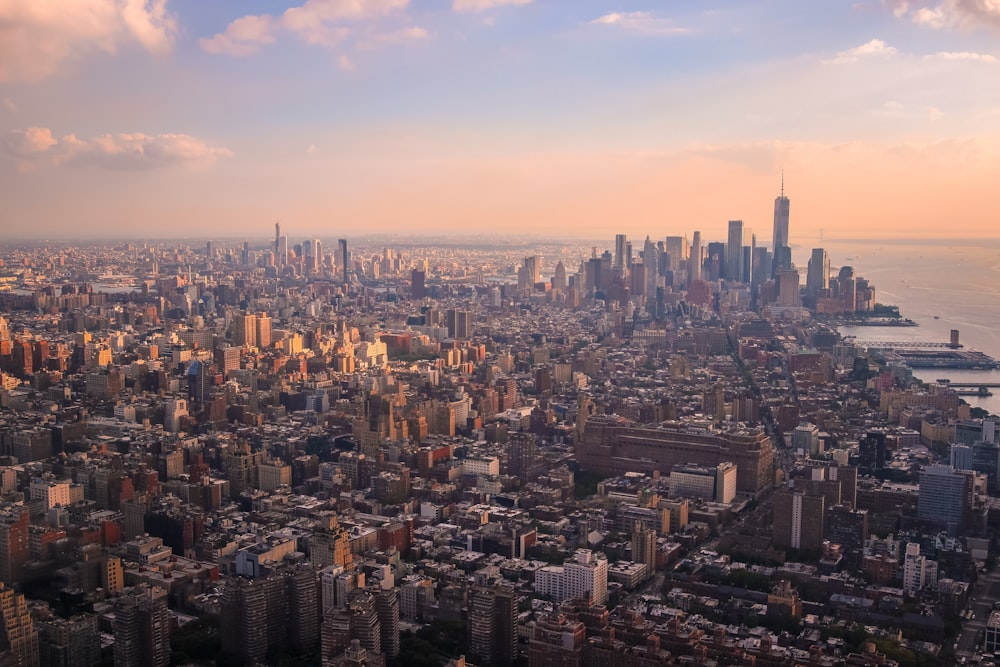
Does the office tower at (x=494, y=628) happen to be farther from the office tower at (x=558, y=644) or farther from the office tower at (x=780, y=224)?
the office tower at (x=780, y=224)

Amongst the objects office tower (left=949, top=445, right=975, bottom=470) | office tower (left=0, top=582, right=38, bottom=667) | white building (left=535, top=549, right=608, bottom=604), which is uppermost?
office tower (left=949, top=445, right=975, bottom=470)

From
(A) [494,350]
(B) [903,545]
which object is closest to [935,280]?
(A) [494,350]

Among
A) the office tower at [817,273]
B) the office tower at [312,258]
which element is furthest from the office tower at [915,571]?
the office tower at [312,258]

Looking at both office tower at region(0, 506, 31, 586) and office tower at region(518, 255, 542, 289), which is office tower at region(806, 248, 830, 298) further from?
office tower at region(0, 506, 31, 586)

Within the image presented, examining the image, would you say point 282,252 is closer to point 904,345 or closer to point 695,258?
point 695,258

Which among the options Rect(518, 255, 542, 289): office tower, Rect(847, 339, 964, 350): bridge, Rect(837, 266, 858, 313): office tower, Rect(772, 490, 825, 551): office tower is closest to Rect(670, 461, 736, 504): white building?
Rect(772, 490, 825, 551): office tower

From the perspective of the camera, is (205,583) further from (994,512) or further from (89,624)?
(994,512)
